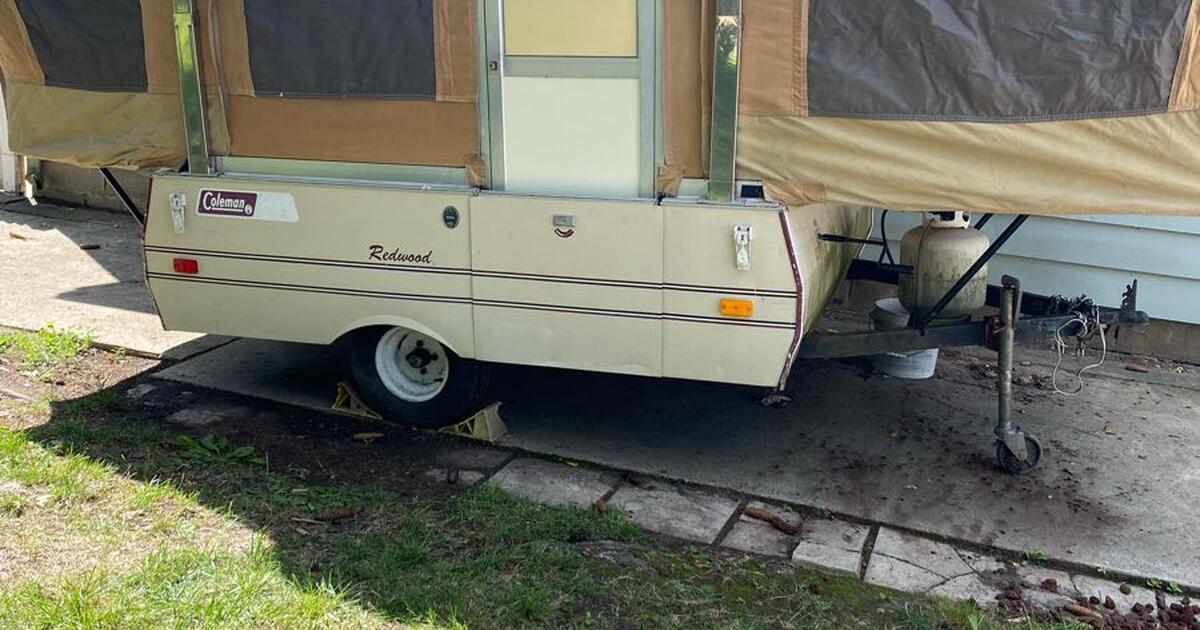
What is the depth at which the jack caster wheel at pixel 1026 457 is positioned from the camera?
486 cm

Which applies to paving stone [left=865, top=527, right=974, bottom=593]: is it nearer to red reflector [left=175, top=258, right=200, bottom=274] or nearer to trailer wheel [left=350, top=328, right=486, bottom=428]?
trailer wheel [left=350, top=328, right=486, bottom=428]

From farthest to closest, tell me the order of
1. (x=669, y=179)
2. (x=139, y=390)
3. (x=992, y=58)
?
1. (x=139, y=390)
2. (x=669, y=179)
3. (x=992, y=58)

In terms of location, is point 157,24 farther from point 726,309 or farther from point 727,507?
point 727,507

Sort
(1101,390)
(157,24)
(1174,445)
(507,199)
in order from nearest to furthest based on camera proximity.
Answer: (507,199) < (157,24) < (1174,445) < (1101,390)

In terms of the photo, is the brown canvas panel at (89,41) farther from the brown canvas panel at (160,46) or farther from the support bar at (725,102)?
the support bar at (725,102)

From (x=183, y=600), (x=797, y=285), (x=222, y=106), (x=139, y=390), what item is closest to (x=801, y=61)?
(x=797, y=285)

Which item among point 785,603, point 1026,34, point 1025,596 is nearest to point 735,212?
point 1026,34

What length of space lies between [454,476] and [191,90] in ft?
7.13

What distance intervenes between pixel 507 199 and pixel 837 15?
155 cm

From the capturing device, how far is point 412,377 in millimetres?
5344

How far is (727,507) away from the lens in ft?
15.1

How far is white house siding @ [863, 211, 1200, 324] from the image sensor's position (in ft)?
20.6

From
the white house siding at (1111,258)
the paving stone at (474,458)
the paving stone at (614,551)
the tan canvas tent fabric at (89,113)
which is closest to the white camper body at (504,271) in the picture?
the tan canvas tent fabric at (89,113)

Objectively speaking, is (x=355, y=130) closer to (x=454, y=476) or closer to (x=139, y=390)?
(x=454, y=476)
